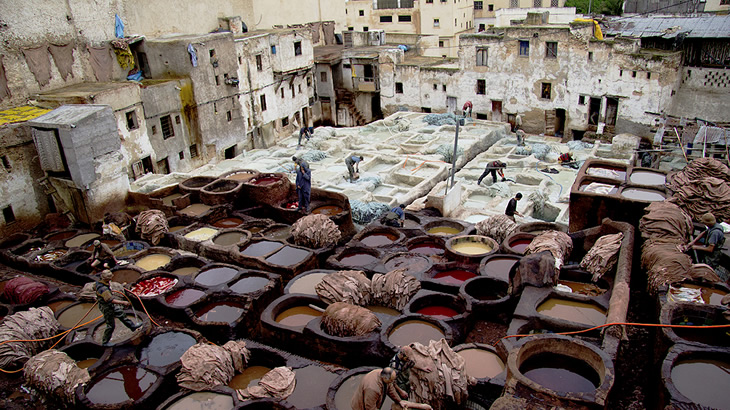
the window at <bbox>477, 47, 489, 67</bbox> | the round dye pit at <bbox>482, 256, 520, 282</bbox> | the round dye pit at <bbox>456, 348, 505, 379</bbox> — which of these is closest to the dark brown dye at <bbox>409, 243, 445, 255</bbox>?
the round dye pit at <bbox>482, 256, 520, 282</bbox>

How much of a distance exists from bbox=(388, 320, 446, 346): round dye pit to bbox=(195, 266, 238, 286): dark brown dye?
170 inches

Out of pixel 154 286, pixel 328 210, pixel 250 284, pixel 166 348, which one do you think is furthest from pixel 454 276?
pixel 154 286

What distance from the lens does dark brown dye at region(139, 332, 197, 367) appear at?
30.3 ft

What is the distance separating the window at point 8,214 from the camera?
14430 millimetres

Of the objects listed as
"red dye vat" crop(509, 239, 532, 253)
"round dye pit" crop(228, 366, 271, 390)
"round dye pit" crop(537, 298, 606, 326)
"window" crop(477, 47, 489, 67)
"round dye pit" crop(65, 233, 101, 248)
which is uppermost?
"window" crop(477, 47, 489, 67)

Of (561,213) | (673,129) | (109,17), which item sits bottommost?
(561,213)

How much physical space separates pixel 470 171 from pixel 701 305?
12.6m

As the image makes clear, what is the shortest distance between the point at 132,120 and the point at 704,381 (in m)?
19.7

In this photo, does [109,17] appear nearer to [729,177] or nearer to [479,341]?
[479,341]

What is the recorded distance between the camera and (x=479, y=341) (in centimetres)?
922

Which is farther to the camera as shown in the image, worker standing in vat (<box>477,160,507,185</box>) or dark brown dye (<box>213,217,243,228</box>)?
worker standing in vat (<box>477,160,507,185</box>)

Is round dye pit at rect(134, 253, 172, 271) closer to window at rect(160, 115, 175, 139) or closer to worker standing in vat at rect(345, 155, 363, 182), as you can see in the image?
worker standing in vat at rect(345, 155, 363, 182)

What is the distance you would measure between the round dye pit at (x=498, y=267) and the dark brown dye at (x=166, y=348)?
19.3ft

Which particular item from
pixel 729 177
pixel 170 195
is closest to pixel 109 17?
pixel 170 195
